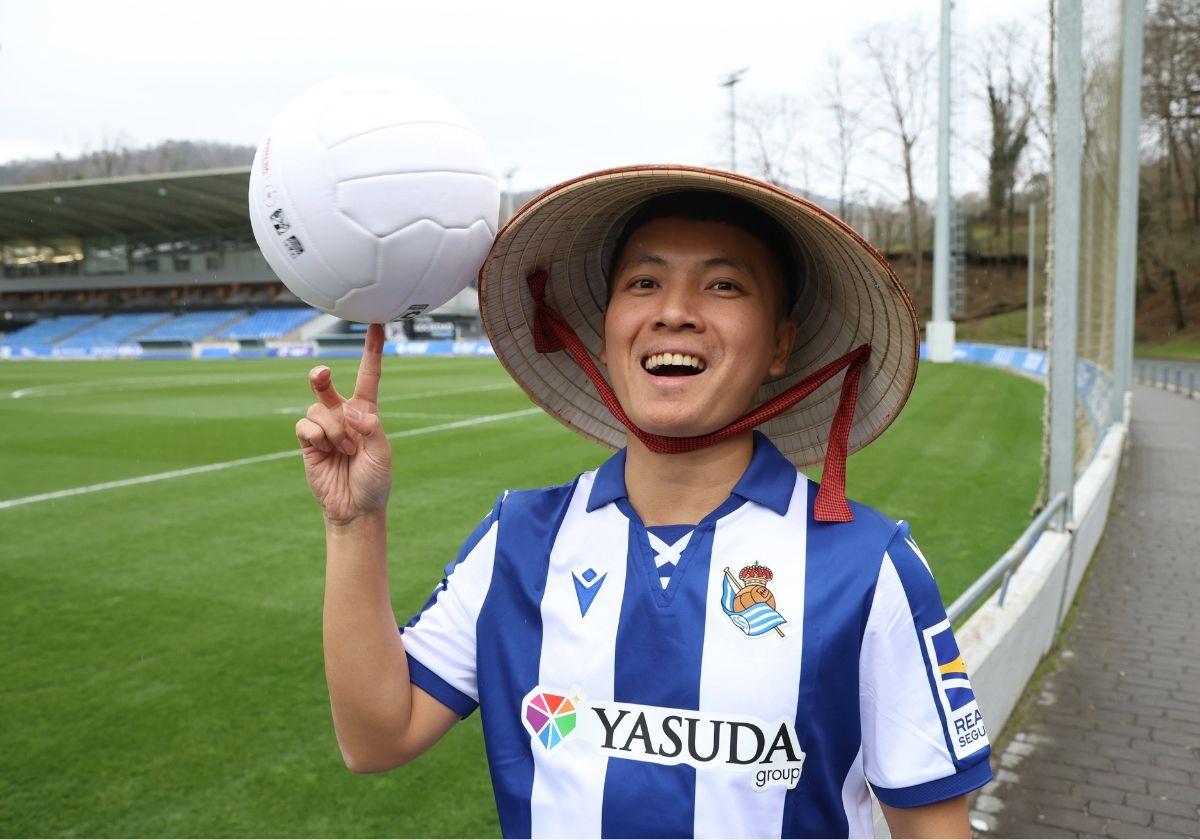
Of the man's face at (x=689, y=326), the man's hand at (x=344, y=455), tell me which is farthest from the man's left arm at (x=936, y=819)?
the man's hand at (x=344, y=455)

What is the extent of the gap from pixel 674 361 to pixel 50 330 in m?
67.9

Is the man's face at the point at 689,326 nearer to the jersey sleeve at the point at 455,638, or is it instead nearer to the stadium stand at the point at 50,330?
the jersey sleeve at the point at 455,638

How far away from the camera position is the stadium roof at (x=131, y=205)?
4481 cm

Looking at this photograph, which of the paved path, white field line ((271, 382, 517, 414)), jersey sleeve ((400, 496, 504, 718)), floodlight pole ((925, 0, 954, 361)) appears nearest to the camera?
jersey sleeve ((400, 496, 504, 718))

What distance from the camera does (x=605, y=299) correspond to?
220cm

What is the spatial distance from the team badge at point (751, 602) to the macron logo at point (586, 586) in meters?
0.22

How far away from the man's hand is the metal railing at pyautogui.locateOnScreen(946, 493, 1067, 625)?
4.57ft

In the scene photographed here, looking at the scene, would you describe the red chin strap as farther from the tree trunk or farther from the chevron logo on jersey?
the tree trunk

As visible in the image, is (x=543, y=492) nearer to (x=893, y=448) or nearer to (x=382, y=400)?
(x=893, y=448)

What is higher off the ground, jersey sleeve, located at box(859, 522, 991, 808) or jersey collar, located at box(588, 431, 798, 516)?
jersey collar, located at box(588, 431, 798, 516)

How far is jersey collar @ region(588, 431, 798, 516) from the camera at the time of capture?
1644 millimetres

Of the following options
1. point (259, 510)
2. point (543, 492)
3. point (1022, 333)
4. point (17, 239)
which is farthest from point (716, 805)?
point (17, 239)

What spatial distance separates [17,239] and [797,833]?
70.4 metres

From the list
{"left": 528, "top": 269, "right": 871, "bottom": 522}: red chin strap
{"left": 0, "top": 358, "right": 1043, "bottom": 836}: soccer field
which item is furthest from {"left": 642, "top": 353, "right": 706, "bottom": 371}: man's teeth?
{"left": 0, "top": 358, "right": 1043, "bottom": 836}: soccer field
